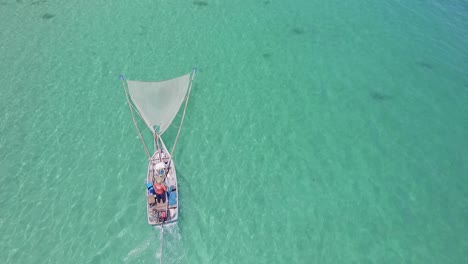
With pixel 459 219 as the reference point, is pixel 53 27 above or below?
above

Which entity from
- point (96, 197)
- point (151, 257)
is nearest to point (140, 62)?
point (96, 197)

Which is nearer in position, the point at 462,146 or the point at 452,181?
the point at 452,181

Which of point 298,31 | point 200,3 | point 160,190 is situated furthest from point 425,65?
point 160,190

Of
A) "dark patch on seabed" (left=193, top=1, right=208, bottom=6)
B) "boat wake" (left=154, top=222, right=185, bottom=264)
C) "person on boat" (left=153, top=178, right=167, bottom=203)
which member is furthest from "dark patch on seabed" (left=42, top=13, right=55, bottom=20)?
"boat wake" (left=154, top=222, right=185, bottom=264)

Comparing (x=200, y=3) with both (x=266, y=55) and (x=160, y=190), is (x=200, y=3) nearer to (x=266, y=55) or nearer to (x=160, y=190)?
(x=266, y=55)

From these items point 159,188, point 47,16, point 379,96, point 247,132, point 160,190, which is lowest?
point 160,190

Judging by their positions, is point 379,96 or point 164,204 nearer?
point 164,204

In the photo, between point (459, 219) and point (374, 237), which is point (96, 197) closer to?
point (374, 237)

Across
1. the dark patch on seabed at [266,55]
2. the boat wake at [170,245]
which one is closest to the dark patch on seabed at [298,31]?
the dark patch on seabed at [266,55]
